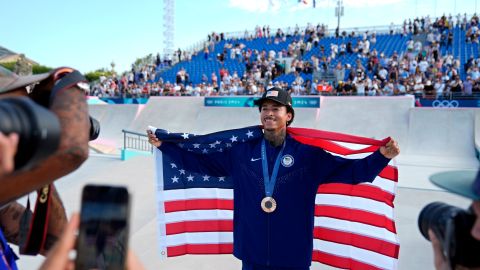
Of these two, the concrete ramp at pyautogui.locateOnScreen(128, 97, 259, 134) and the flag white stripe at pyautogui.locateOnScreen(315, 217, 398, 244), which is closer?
the flag white stripe at pyautogui.locateOnScreen(315, 217, 398, 244)

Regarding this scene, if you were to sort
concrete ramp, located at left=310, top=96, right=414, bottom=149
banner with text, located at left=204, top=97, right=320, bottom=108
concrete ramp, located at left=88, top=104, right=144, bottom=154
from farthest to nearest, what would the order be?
concrete ramp, located at left=88, top=104, right=144, bottom=154 < banner with text, located at left=204, top=97, right=320, bottom=108 < concrete ramp, located at left=310, top=96, right=414, bottom=149

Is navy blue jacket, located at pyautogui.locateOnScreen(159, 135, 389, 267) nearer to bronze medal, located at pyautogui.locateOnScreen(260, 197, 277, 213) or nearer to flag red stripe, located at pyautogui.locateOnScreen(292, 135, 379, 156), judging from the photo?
bronze medal, located at pyautogui.locateOnScreen(260, 197, 277, 213)

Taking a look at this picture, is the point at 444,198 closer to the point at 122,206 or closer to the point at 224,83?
the point at 122,206

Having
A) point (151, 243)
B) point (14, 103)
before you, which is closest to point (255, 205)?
point (14, 103)

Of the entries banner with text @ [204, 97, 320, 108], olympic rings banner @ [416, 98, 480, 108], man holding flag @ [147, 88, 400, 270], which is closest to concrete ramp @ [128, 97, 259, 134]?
banner with text @ [204, 97, 320, 108]

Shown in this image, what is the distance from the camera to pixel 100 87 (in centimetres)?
2275

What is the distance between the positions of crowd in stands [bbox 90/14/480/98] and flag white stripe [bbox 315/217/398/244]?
463 inches

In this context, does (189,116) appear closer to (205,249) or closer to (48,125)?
(205,249)

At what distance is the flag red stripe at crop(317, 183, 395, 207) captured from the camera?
337 cm

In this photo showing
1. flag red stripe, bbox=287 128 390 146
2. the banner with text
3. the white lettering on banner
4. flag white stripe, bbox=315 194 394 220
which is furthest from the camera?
the banner with text

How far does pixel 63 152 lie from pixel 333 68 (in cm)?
1975

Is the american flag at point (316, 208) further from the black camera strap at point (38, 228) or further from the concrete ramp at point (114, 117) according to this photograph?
the concrete ramp at point (114, 117)

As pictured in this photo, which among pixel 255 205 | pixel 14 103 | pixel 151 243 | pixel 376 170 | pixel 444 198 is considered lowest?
pixel 151 243

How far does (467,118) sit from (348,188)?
11058mm
